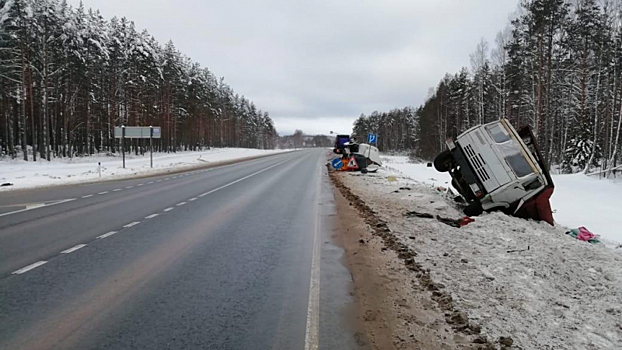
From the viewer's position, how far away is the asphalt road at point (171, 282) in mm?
3965

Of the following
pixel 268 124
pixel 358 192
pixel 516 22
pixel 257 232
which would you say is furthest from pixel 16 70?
pixel 268 124

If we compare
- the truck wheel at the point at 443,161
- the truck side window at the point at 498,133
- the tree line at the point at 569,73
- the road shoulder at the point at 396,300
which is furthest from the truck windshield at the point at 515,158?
the tree line at the point at 569,73

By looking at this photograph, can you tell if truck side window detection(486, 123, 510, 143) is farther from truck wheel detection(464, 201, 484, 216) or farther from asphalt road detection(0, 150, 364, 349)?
→ asphalt road detection(0, 150, 364, 349)

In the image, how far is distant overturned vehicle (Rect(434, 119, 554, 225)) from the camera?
9.43m

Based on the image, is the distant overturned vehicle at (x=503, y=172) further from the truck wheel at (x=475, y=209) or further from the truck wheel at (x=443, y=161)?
the truck wheel at (x=443, y=161)

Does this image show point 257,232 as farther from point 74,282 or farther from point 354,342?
point 354,342

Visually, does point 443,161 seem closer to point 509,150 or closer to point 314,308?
point 509,150

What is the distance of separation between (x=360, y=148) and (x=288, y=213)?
1889cm

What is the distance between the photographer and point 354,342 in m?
3.89

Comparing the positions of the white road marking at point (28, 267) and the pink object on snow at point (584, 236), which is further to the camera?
the pink object on snow at point (584, 236)

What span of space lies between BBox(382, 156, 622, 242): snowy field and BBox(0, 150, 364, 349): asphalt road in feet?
21.0

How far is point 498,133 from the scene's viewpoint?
10336mm

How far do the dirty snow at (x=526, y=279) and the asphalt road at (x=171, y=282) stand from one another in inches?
59.0

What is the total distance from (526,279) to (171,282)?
4.72 m
